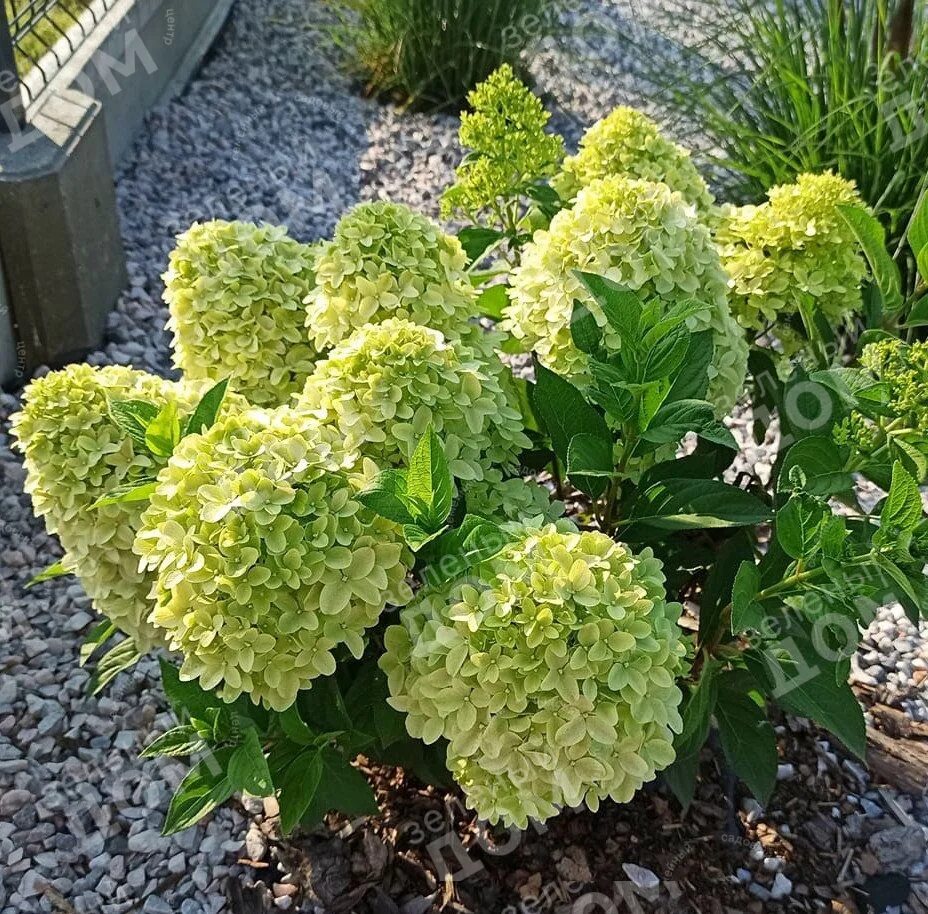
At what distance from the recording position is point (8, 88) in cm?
312

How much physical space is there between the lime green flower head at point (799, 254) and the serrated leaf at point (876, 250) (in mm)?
39

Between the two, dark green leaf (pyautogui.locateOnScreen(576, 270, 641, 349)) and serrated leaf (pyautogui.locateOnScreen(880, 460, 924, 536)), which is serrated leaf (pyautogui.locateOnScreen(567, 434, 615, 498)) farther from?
serrated leaf (pyautogui.locateOnScreen(880, 460, 924, 536))

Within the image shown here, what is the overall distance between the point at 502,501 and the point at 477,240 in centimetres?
83

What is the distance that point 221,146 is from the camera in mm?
4703

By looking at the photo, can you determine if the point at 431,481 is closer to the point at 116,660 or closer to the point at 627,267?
the point at 627,267

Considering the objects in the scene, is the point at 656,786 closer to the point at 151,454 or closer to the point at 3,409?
the point at 151,454

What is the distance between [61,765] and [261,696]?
1.10 m

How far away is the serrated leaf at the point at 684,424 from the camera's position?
1514 mm

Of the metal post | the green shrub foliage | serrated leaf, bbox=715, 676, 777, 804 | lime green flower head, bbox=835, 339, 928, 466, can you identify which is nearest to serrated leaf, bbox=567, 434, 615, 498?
the green shrub foliage

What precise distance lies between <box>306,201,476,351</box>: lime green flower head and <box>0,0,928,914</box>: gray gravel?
1.11 metres

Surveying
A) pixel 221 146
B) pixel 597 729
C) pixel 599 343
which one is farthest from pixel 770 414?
pixel 221 146

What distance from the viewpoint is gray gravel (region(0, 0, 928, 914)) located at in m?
2.11

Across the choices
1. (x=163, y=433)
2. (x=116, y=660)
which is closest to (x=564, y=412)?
(x=163, y=433)

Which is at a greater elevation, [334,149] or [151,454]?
[151,454]
